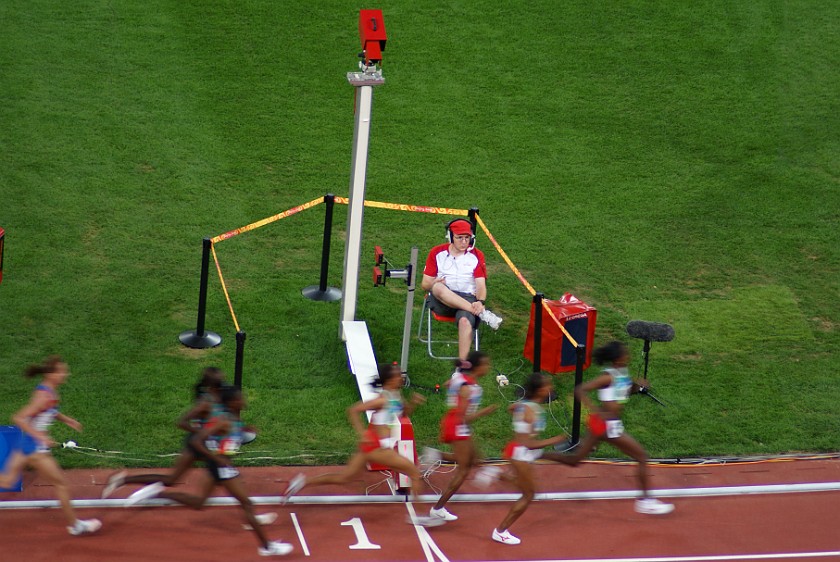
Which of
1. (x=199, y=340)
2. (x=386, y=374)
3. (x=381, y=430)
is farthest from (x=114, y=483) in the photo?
(x=199, y=340)

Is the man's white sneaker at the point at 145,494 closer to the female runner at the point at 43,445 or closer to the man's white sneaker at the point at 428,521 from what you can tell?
the female runner at the point at 43,445

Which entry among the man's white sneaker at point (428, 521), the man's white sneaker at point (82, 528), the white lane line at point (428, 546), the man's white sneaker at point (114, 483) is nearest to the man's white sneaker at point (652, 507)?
the man's white sneaker at point (428, 521)

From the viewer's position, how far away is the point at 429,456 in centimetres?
1178

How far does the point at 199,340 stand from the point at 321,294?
178 cm

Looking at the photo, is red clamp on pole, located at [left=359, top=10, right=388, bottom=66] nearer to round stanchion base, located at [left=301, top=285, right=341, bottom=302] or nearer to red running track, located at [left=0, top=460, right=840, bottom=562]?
round stanchion base, located at [left=301, top=285, right=341, bottom=302]

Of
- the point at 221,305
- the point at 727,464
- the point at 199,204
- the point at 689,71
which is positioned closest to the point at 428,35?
the point at 689,71

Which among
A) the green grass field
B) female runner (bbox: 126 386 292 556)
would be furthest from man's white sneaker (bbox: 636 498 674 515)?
female runner (bbox: 126 386 292 556)

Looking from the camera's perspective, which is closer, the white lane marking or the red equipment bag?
the white lane marking

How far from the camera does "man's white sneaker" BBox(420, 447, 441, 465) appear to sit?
1159 centimetres

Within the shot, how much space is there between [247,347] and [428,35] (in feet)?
26.9

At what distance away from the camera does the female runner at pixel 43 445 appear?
10.4 m

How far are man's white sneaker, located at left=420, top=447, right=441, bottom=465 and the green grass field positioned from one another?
1.71ft

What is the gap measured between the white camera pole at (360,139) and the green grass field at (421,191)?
726 mm

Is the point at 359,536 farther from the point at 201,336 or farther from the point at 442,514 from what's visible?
the point at 201,336
